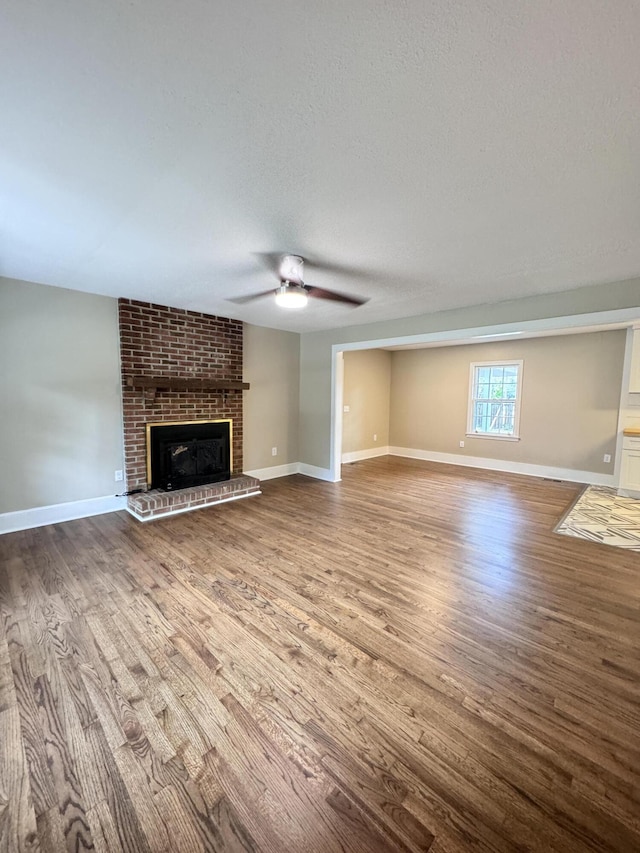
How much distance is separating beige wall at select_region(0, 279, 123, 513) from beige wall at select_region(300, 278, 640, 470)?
9.52 feet

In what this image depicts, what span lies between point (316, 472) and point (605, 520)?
3922mm

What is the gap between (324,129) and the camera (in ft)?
4.55

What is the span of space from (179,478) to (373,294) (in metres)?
3.30

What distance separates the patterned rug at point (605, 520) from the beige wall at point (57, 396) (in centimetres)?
526

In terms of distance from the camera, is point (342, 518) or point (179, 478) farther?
point (179, 478)

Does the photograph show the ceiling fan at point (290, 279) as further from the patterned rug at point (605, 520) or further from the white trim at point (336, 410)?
the patterned rug at point (605, 520)

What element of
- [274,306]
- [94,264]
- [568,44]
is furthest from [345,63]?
[274,306]

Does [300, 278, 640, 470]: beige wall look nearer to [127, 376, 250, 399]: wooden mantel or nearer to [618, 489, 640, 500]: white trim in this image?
[127, 376, 250, 399]: wooden mantel

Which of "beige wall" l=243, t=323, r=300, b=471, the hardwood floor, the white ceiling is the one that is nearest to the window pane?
"beige wall" l=243, t=323, r=300, b=471

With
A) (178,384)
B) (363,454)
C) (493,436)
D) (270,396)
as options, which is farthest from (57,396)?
(493,436)

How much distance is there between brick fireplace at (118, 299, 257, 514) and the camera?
4.23 meters

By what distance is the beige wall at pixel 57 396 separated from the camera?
11.5ft

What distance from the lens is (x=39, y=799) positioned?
4.08ft

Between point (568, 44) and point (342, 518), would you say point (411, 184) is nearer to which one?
point (568, 44)
